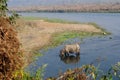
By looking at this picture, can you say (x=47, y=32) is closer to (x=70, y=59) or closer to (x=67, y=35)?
(x=67, y=35)

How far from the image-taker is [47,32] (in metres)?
46.6

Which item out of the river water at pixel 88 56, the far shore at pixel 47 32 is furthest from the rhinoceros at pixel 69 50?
the far shore at pixel 47 32

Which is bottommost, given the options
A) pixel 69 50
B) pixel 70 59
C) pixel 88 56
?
pixel 70 59

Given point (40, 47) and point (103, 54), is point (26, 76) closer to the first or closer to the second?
point (103, 54)

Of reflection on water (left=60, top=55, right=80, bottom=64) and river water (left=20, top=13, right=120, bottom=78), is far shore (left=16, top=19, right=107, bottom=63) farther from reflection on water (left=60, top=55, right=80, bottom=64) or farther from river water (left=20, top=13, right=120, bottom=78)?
reflection on water (left=60, top=55, right=80, bottom=64)

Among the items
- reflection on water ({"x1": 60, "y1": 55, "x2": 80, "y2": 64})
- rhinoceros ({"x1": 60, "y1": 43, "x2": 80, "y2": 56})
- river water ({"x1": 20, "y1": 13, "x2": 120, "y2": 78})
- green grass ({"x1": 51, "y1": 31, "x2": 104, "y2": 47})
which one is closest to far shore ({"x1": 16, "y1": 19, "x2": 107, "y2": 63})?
green grass ({"x1": 51, "y1": 31, "x2": 104, "y2": 47})

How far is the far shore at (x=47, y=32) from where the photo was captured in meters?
39.3

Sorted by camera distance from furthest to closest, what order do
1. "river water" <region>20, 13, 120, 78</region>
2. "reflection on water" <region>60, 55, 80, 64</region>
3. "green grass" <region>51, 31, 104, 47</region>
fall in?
1. "green grass" <region>51, 31, 104, 47</region>
2. "reflection on water" <region>60, 55, 80, 64</region>
3. "river water" <region>20, 13, 120, 78</region>

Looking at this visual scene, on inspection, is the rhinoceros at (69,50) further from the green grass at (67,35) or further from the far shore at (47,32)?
the green grass at (67,35)

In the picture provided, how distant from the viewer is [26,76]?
7.58m

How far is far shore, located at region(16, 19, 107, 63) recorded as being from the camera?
129 ft

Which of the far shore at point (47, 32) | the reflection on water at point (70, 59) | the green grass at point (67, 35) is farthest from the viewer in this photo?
the green grass at point (67, 35)

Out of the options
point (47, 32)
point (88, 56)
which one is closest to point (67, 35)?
point (47, 32)

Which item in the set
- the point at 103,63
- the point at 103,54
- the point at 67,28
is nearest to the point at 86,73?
the point at 103,63
